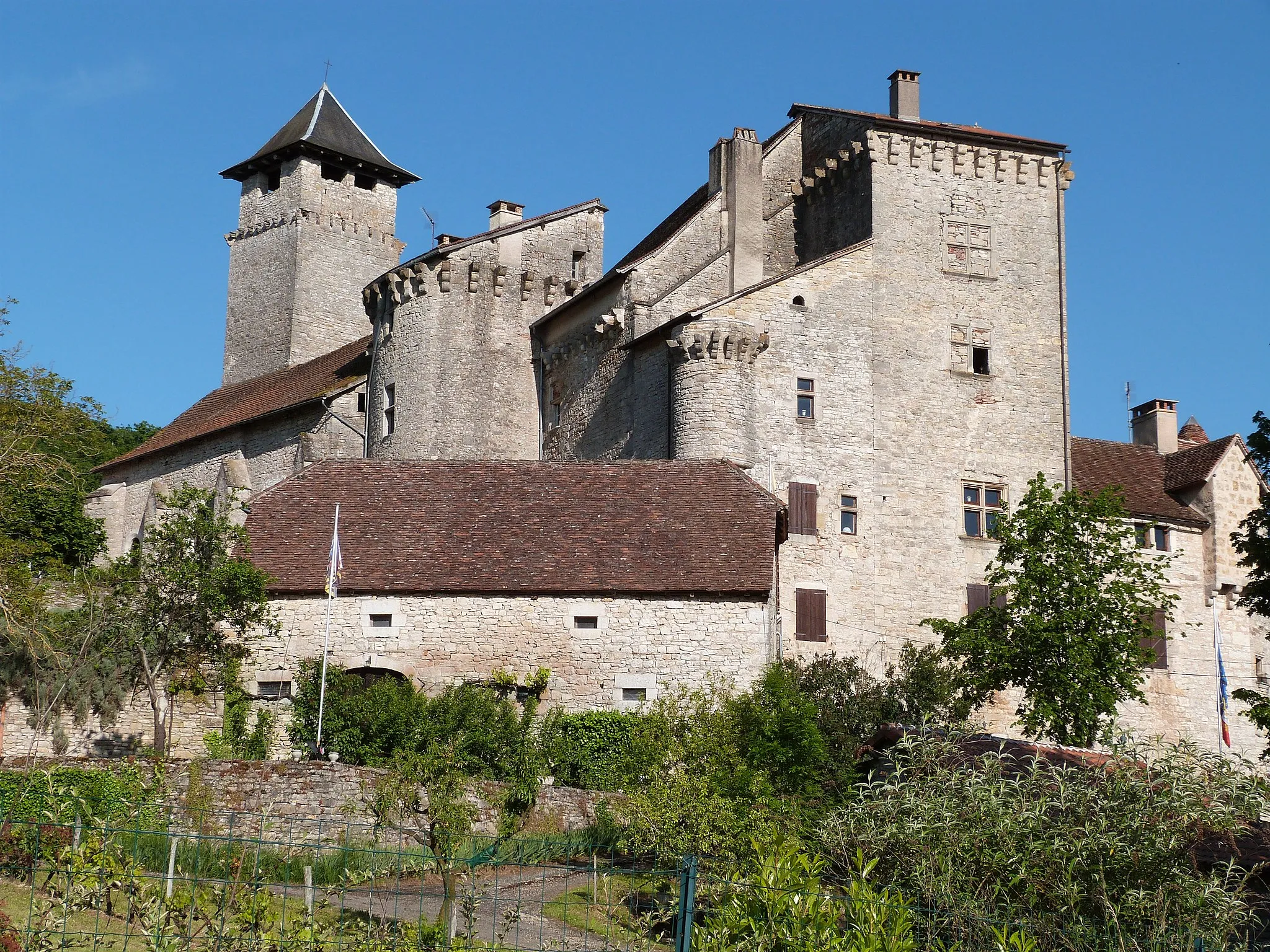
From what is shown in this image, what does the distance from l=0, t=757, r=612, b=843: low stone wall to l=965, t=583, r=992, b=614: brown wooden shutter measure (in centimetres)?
1565

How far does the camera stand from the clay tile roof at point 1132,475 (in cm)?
3966

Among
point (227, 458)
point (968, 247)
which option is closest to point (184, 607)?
point (968, 247)

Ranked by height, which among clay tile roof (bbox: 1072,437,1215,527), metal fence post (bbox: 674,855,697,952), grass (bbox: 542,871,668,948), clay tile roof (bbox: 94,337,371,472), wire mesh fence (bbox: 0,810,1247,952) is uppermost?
clay tile roof (bbox: 94,337,371,472)

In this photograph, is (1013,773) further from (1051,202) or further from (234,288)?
(234,288)

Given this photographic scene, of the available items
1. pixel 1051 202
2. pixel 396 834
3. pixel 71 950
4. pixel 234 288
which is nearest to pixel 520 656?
pixel 396 834

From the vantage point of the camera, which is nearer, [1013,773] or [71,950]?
[71,950]

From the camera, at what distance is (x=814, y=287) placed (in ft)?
120

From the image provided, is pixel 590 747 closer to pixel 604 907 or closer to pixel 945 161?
pixel 604 907

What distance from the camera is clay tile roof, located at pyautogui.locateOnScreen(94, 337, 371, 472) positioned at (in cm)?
4775

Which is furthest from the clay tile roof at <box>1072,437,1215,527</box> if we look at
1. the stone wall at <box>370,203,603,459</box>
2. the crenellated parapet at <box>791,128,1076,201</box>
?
the stone wall at <box>370,203,603,459</box>

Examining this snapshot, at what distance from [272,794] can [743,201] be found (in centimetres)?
2172

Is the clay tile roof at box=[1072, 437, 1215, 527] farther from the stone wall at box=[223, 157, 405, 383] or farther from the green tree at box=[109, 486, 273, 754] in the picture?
the stone wall at box=[223, 157, 405, 383]

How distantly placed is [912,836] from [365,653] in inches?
612

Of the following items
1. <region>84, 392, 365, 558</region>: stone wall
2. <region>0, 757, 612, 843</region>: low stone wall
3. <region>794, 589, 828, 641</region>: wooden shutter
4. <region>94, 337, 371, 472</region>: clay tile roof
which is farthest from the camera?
<region>94, 337, 371, 472</region>: clay tile roof
